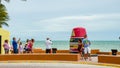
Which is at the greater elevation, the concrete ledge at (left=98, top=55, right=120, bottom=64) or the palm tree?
the palm tree

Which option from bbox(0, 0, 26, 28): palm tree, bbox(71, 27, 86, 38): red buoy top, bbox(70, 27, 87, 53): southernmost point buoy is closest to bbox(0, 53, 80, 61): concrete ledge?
bbox(70, 27, 87, 53): southernmost point buoy

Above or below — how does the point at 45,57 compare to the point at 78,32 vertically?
below

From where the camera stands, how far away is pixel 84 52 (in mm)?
30078

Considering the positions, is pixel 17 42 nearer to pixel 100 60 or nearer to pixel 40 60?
pixel 40 60

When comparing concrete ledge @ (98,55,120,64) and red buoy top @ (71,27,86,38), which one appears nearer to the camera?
concrete ledge @ (98,55,120,64)

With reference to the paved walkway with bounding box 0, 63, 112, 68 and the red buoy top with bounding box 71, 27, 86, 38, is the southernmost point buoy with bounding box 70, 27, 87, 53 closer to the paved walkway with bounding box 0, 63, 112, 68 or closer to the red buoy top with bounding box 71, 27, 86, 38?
the red buoy top with bounding box 71, 27, 86, 38

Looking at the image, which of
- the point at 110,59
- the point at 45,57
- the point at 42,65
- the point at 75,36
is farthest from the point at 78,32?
the point at 42,65

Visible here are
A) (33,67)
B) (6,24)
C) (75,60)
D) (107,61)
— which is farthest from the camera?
(6,24)

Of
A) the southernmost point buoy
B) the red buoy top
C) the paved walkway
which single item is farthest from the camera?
the red buoy top

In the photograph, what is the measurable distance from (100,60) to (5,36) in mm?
14047

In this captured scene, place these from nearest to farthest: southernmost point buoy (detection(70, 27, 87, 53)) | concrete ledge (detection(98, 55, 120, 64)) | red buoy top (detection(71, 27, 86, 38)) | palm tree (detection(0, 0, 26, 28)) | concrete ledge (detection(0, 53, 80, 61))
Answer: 1. concrete ledge (detection(98, 55, 120, 64))
2. concrete ledge (detection(0, 53, 80, 61))
3. southernmost point buoy (detection(70, 27, 87, 53))
4. red buoy top (detection(71, 27, 86, 38))
5. palm tree (detection(0, 0, 26, 28))

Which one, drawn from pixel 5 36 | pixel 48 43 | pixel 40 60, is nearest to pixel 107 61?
pixel 40 60

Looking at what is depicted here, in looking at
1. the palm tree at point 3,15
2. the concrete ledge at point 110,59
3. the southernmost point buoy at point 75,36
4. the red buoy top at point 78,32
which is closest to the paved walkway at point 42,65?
the concrete ledge at point 110,59

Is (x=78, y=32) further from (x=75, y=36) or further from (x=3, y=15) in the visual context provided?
(x=3, y=15)
